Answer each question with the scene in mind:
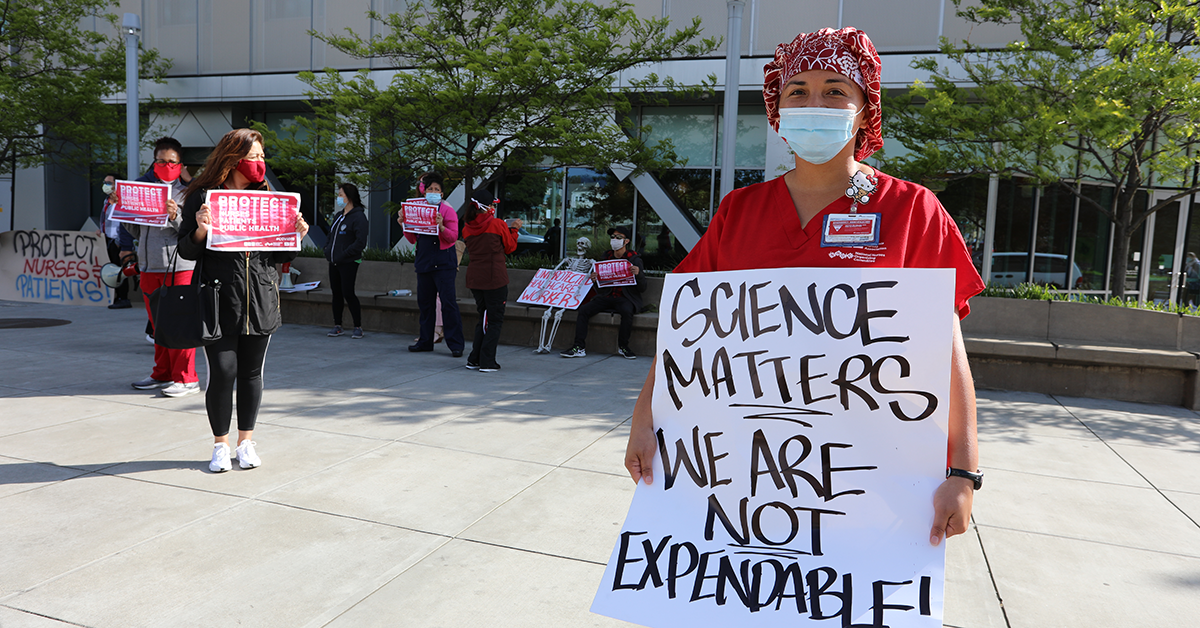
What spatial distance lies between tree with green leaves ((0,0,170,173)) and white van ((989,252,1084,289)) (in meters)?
18.7

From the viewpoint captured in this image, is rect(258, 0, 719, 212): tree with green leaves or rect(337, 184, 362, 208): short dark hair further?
rect(258, 0, 719, 212): tree with green leaves

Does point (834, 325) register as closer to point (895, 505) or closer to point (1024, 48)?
point (895, 505)

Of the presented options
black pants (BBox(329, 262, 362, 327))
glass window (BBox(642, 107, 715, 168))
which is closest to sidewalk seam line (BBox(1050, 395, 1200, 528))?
black pants (BBox(329, 262, 362, 327))

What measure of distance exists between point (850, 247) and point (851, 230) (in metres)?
0.04

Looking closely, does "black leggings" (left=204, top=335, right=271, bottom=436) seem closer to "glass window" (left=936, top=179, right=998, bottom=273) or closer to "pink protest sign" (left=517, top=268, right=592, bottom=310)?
"pink protest sign" (left=517, top=268, right=592, bottom=310)

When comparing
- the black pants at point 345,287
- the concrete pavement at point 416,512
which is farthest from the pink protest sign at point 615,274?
the black pants at point 345,287

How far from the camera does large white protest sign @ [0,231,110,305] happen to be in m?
11.9

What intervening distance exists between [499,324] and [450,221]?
1582 millimetres

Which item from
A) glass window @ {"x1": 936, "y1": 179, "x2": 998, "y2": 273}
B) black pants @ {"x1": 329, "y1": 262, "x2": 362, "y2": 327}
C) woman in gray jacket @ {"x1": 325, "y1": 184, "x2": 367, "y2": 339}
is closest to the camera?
woman in gray jacket @ {"x1": 325, "y1": 184, "x2": 367, "y2": 339}

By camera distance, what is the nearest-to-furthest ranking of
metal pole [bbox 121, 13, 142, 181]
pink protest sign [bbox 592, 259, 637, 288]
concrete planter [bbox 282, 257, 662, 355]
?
pink protest sign [bbox 592, 259, 637, 288]
concrete planter [bbox 282, 257, 662, 355]
metal pole [bbox 121, 13, 142, 181]

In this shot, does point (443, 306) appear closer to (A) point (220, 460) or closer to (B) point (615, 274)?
(B) point (615, 274)

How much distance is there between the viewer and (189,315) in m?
4.38

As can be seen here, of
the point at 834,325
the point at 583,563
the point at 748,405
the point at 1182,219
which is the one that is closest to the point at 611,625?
the point at 583,563

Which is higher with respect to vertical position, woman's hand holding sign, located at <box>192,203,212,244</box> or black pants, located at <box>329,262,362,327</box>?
woman's hand holding sign, located at <box>192,203,212,244</box>
